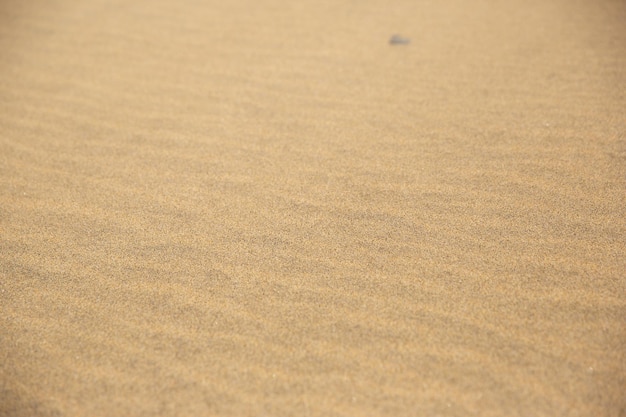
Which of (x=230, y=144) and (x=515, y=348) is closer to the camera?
(x=515, y=348)

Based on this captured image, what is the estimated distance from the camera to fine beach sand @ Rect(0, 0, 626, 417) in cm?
167

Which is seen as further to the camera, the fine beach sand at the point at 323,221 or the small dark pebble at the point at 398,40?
the small dark pebble at the point at 398,40

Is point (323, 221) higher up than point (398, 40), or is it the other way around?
point (398, 40)

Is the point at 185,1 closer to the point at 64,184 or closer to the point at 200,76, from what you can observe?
the point at 200,76

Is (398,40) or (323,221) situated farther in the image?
(398,40)

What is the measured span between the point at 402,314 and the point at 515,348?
1.32 ft

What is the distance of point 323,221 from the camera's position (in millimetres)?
2197

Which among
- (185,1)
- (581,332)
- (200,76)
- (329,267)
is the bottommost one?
(581,332)

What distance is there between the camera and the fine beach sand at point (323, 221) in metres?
1.67

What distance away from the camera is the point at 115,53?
11.5 feet

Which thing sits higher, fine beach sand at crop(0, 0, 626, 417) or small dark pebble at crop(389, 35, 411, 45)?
small dark pebble at crop(389, 35, 411, 45)

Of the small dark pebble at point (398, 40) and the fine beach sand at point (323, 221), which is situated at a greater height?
the small dark pebble at point (398, 40)

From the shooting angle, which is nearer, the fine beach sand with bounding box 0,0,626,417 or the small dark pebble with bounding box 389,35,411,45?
the fine beach sand with bounding box 0,0,626,417

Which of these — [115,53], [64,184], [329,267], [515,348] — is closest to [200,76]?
[115,53]
